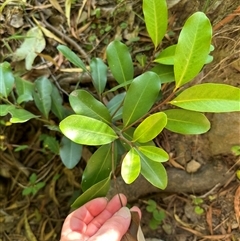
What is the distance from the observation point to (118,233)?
93 cm

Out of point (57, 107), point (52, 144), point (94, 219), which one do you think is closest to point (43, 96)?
point (57, 107)

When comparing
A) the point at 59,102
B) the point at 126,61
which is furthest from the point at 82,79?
the point at 126,61

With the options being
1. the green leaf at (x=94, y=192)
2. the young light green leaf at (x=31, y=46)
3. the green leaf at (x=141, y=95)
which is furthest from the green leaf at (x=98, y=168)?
the young light green leaf at (x=31, y=46)

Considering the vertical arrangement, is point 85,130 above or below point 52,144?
above

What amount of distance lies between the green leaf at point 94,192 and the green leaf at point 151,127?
7.0 inches

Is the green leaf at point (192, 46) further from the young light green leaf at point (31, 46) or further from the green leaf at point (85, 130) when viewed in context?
the young light green leaf at point (31, 46)

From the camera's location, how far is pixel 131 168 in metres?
0.87

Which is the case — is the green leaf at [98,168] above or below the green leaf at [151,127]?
below

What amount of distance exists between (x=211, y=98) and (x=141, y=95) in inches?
7.1

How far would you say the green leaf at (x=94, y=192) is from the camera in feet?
3.36

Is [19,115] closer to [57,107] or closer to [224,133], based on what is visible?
[57,107]

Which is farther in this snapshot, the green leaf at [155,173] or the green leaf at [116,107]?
the green leaf at [116,107]

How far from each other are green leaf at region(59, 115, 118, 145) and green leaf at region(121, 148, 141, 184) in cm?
6

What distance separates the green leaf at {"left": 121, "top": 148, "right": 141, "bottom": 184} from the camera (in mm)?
855
